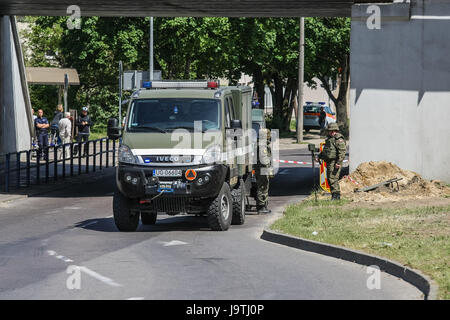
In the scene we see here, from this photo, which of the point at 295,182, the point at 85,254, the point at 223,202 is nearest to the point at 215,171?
the point at 223,202

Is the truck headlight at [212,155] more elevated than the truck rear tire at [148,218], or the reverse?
the truck headlight at [212,155]

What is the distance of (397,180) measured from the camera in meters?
22.0

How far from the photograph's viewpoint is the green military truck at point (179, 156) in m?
16.1

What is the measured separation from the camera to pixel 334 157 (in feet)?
66.7

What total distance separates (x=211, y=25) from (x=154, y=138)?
113 feet

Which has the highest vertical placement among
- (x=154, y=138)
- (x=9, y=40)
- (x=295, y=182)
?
(x=9, y=40)

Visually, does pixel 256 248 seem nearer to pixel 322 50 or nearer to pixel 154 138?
pixel 154 138

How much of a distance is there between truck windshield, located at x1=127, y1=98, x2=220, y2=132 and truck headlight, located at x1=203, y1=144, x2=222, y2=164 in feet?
1.63

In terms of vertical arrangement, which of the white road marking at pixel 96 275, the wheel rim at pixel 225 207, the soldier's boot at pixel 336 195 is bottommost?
the white road marking at pixel 96 275

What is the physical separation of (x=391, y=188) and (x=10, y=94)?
16387 mm

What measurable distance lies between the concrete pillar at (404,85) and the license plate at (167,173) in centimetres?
812

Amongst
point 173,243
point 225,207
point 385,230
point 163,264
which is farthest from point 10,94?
point 163,264

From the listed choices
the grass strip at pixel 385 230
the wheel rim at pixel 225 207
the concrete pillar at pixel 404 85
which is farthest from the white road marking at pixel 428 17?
the wheel rim at pixel 225 207

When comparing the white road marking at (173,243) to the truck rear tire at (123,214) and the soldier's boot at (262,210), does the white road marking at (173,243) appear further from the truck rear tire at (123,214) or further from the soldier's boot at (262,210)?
the soldier's boot at (262,210)
